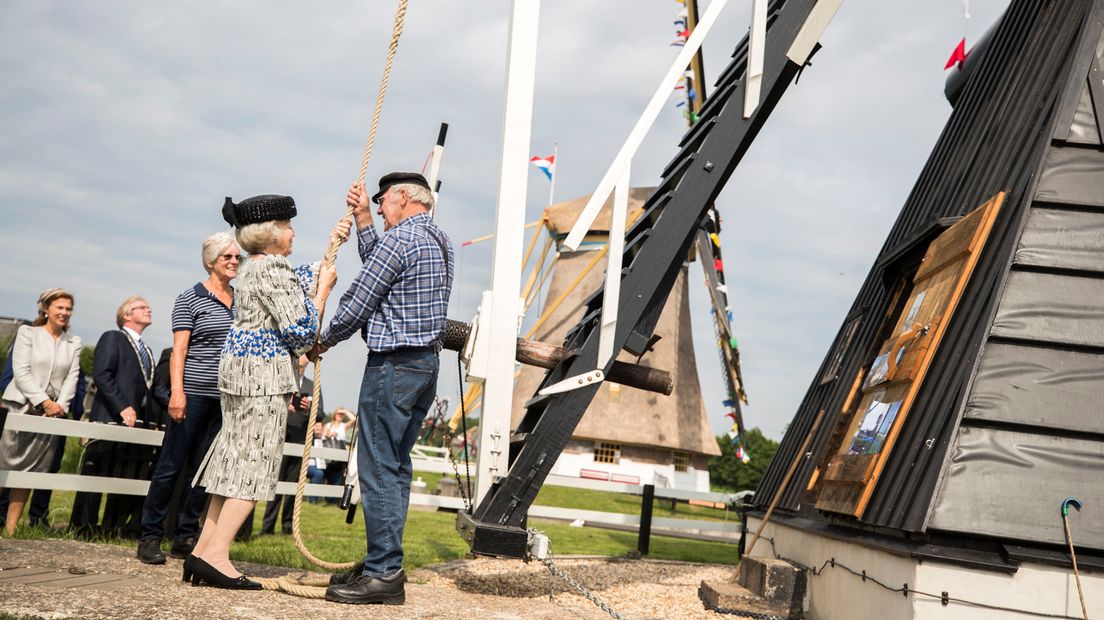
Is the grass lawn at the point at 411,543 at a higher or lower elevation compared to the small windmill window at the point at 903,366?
lower

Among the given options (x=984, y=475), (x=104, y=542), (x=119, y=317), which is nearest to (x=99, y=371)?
(x=119, y=317)

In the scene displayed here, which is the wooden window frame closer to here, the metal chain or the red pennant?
the red pennant

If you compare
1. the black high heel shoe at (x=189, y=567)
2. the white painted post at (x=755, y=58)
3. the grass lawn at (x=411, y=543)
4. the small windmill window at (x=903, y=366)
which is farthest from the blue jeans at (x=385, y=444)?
the white painted post at (x=755, y=58)

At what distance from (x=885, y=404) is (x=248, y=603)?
11.9 ft

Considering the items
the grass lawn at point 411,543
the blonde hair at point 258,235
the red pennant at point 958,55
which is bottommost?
the grass lawn at point 411,543

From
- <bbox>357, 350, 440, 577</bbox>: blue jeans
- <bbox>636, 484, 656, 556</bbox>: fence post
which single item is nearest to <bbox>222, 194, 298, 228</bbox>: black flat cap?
<bbox>357, 350, 440, 577</bbox>: blue jeans

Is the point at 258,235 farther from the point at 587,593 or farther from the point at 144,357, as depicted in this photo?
the point at 144,357

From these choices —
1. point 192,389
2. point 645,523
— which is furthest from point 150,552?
point 645,523

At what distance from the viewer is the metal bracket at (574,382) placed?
17.0 ft

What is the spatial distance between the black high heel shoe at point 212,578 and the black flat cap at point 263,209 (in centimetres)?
170

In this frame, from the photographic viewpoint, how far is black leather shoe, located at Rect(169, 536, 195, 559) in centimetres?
550

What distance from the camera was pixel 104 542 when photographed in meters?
5.90

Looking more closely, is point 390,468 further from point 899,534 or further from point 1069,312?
point 1069,312

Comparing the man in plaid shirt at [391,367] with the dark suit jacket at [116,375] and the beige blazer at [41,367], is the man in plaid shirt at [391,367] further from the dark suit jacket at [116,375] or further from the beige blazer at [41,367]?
the beige blazer at [41,367]
